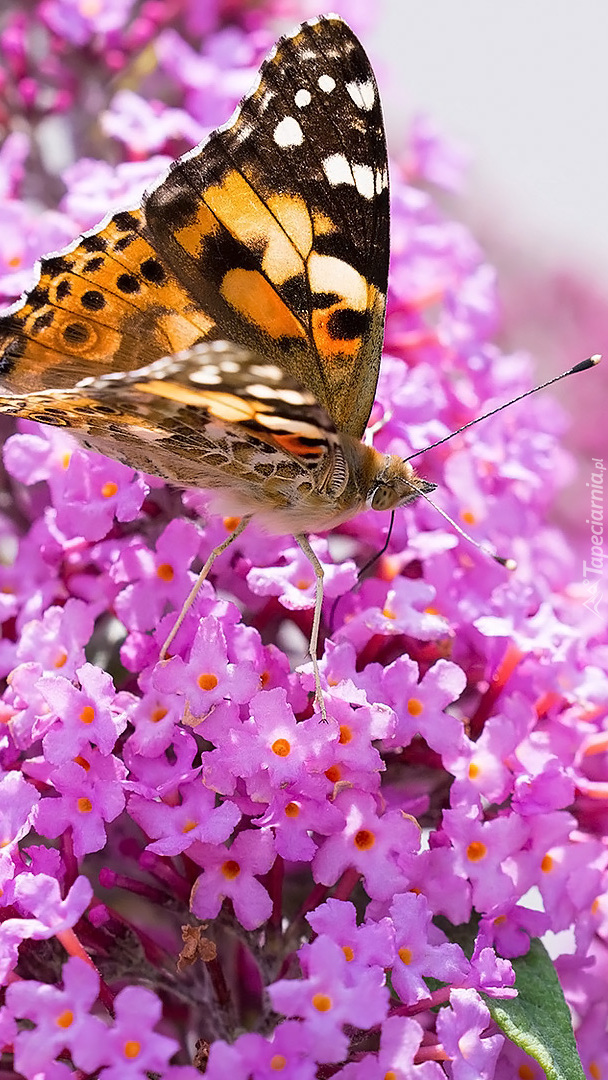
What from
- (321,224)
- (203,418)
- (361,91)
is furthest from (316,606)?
(361,91)

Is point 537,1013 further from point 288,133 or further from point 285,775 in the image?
point 288,133

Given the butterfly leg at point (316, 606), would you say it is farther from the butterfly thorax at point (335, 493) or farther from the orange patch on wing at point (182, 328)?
the orange patch on wing at point (182, 328)

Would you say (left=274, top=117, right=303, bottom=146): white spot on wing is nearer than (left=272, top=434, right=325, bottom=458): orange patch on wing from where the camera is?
No

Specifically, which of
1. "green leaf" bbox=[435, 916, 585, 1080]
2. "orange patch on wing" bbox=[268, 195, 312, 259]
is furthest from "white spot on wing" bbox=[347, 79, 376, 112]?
"green leaf" bbox=[435, 916, 585, 1080]

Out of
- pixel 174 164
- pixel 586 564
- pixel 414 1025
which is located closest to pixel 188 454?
pixel 174 164

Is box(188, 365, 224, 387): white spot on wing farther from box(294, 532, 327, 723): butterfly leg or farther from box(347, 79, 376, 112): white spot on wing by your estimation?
box(347, 79, 376, 112): white spot on wing

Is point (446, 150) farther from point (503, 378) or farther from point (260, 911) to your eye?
point (260, 911)
